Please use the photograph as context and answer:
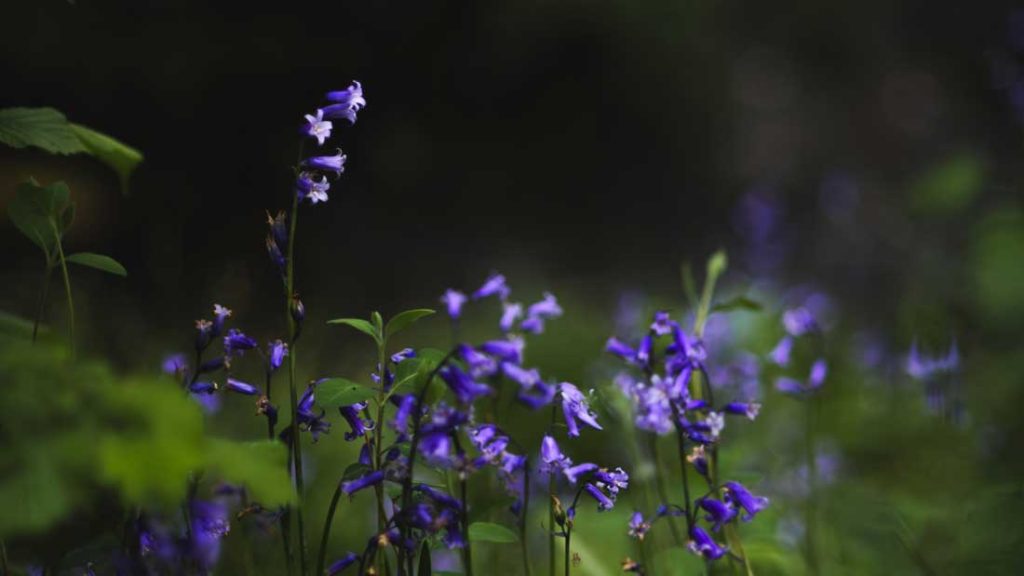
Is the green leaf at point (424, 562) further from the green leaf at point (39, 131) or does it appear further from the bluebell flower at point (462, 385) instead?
the green leaf at point (39, 131)

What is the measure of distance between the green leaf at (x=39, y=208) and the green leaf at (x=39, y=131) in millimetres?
71

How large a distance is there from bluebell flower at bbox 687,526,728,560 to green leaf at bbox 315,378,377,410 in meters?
0.61

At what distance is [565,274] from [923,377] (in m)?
4.67

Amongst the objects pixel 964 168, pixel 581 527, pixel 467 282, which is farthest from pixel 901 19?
pixel 581 527

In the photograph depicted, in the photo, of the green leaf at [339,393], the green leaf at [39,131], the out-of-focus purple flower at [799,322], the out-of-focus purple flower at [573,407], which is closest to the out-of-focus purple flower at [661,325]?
the out-of-focus purple flower at [573,407]

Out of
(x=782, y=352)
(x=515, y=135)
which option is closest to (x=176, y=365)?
(x=782, y=352)

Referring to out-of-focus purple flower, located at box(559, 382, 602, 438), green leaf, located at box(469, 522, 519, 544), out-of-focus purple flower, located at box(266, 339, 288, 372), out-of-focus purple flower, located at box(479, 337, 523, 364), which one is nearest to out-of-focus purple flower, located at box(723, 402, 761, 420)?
out-of-focus purple flower, located at box(559, 382, 602, 438)

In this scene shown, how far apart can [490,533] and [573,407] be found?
0.78 ft

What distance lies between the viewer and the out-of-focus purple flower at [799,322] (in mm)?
2714

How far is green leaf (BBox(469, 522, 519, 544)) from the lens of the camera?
161 centimetres

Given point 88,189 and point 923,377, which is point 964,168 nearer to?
point 923,377

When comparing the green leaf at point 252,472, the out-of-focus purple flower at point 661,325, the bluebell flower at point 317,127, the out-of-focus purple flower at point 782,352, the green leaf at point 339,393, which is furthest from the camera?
the out-of-focus purple flower at point 782,352

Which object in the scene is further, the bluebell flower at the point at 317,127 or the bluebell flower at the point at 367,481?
the bluebell flower at the point at 317,127

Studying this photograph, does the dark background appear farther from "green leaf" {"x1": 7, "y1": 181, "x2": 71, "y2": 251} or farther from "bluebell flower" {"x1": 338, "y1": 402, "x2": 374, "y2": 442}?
"bluebell flower" {"x1": 338, "y1": 402, "x2": 374, "y2": 442}
